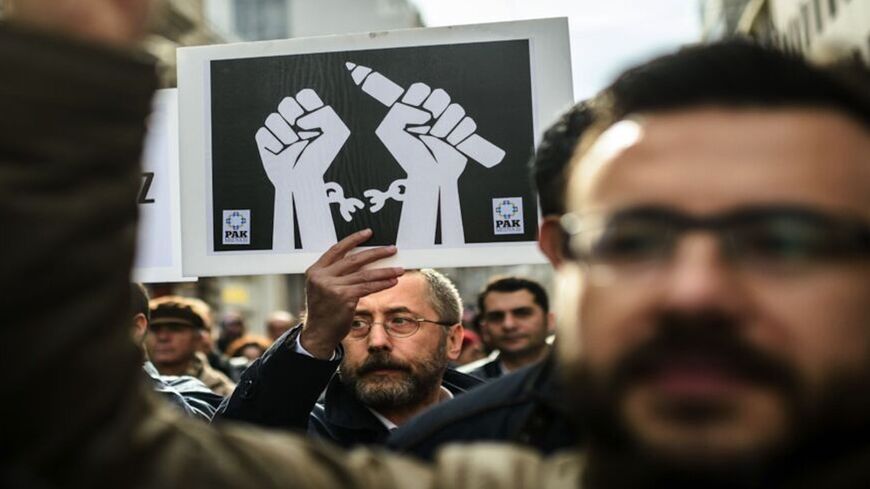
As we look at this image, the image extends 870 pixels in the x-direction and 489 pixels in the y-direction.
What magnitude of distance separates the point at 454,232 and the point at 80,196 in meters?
1.73

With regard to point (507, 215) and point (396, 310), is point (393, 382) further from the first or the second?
point (507, 215)

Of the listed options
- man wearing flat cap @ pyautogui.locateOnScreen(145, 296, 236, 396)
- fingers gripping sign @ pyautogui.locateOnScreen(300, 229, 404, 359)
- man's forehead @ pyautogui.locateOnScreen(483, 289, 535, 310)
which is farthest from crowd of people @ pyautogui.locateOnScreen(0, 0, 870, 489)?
man's forehead @ pyautogui.locateOnScreen(483, 289, 535, 310)

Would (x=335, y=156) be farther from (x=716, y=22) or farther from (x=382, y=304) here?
(x=716, y=22)

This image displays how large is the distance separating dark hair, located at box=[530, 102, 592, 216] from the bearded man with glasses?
662mm

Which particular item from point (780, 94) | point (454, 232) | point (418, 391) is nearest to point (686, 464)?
point (780, 94)

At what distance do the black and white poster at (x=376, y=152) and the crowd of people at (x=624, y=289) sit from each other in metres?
1.39

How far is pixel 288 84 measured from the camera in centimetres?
288

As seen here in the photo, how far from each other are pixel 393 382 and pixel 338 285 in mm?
1058

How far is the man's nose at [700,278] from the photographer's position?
1.12 meters

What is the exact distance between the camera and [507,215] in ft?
9.16

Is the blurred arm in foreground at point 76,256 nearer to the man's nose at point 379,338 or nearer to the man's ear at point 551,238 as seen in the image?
the man's ear at point 551,238

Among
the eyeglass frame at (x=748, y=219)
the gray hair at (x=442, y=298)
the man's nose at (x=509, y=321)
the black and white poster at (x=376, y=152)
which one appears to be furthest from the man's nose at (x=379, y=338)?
the man's nose at (x=509, y=321)

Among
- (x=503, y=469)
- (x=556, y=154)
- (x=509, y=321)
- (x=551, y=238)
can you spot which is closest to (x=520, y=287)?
(x=509, y=321)

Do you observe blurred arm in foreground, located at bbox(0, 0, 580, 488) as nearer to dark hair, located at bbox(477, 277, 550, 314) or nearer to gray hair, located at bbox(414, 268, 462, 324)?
gray hair, located at bbox(414, 268, 462, 324)
